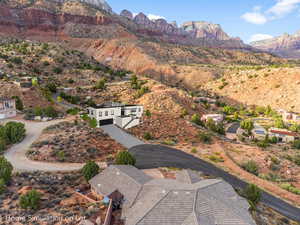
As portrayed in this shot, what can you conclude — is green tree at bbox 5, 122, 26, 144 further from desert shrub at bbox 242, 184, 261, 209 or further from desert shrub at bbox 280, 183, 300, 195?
desert shrub at bbox 280, 183, 300, 195

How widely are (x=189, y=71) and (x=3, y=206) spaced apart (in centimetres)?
11634

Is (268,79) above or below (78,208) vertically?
above

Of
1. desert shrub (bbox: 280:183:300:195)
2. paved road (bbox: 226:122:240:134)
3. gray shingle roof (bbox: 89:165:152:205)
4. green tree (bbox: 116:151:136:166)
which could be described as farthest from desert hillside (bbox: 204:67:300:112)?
gray shingle roof (bbox: 89:165:152:205)

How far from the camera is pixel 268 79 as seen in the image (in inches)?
3947

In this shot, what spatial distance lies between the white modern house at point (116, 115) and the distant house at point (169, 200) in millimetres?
25970

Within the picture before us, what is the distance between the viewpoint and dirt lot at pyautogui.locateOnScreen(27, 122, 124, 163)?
32.8 m

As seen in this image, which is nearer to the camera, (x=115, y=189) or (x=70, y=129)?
(x=115, y=189)

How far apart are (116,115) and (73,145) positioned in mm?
17274

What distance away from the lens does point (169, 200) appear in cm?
1872

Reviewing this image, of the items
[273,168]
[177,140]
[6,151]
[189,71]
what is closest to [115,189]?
A: [6,151]

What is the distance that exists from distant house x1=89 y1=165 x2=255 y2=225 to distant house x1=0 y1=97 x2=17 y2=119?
116ft

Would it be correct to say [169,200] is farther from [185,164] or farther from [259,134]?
[259,134]

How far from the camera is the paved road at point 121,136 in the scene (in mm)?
42094

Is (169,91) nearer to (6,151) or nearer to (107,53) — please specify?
(6,151)
